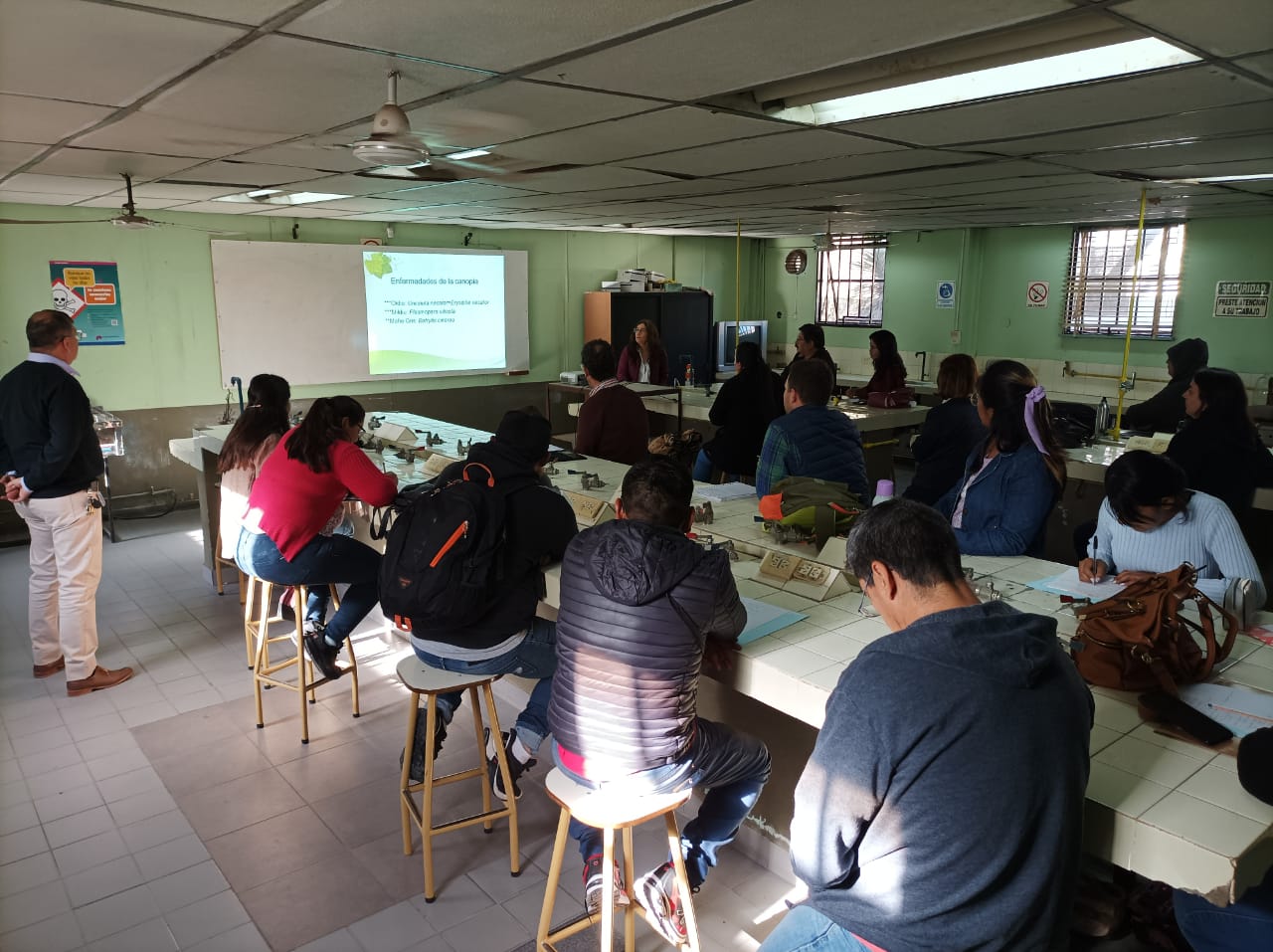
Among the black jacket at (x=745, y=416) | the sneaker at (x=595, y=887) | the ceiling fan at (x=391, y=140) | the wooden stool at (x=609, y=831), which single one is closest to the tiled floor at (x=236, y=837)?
the sneaker at (x=595, y=887)

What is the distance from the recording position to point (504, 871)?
106 inches

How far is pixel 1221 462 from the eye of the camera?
3.79m

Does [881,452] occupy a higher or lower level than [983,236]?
lower

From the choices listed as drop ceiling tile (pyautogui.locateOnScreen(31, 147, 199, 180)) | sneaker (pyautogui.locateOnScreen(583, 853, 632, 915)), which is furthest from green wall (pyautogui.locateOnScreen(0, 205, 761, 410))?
sneaker (pyautogui.locateOnScreen(583, 853, 632, 915))

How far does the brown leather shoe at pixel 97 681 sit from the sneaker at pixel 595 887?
8.99 feet

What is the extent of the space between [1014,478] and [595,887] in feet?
5.87

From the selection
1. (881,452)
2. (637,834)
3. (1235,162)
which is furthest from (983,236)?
(637,834)

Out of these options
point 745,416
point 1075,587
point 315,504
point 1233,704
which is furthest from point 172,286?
point 1233,704

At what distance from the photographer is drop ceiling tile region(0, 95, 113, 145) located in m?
2.59

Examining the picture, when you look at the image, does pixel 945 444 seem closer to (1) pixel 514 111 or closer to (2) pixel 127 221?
(1) pixel 514 111

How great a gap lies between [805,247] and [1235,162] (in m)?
6.50

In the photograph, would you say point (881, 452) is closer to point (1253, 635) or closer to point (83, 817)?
point (1253, 635)

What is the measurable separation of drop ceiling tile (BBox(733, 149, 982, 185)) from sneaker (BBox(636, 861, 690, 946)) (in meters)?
2.82

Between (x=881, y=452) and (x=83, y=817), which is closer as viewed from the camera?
(x=83, y=817)
